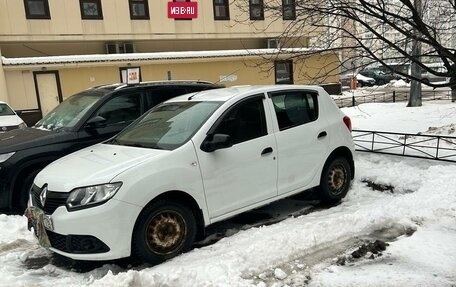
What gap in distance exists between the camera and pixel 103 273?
4.05 meters

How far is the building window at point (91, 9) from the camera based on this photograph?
74.5ft

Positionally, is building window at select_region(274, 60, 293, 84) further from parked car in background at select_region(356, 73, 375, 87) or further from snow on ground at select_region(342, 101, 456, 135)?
parked car in background at select_region(356, 73, 375, 87)

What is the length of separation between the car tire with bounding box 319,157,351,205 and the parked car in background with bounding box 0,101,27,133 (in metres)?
9.26

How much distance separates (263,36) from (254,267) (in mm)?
26056

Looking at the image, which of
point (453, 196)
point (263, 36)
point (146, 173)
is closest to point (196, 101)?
point (146, 173)

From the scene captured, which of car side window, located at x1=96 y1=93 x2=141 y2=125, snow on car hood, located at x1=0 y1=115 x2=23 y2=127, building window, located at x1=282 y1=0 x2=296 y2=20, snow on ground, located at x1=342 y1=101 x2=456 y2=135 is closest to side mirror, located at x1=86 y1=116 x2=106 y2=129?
car side window, located at x1=96 y1=93 x2=141 y2=125

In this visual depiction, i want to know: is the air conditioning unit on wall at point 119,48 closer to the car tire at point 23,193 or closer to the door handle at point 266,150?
the car tire at point 23,193

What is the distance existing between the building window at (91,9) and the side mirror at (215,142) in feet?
67.9

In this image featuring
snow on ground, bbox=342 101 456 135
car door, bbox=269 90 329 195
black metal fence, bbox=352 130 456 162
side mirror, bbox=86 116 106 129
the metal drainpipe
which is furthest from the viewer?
the metal drainpipe

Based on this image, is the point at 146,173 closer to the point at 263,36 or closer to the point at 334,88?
the point at 263,36

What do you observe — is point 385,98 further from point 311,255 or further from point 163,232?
point 163,232

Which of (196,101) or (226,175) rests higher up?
(196,101)

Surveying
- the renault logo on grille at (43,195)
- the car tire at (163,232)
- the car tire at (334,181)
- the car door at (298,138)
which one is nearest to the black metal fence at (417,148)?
the car tire at (334,181)

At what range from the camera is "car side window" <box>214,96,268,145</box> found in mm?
4820
